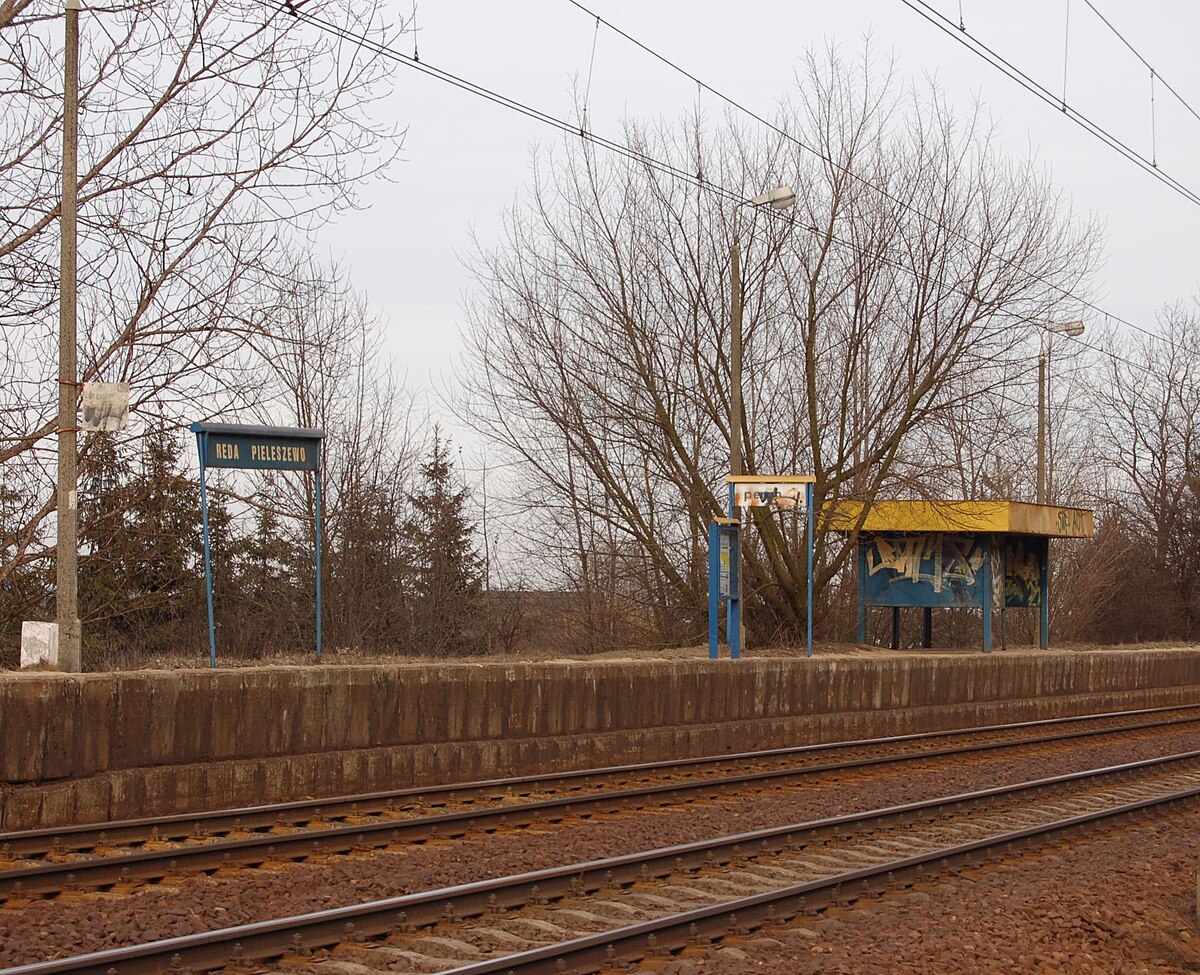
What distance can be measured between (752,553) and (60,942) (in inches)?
718

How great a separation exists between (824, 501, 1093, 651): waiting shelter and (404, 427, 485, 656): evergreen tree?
8973 millimetres

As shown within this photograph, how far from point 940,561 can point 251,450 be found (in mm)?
15109

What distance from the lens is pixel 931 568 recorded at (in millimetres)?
24375

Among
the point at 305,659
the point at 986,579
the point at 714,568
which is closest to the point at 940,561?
the point at 986,579

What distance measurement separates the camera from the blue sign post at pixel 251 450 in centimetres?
1280

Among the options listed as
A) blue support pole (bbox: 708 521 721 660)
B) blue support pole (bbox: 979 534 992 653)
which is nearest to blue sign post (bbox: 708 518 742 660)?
blue support pole (bbox: 708 521 721 660)

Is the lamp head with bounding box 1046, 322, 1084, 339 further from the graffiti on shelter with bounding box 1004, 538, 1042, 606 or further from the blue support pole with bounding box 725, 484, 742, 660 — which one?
the blue support pole with bounding box 725, 484, 742, 660

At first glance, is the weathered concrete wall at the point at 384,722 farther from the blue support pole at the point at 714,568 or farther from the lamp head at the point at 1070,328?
the lamp head at the point at 1070,328

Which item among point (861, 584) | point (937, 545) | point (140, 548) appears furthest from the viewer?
point (861, 584)

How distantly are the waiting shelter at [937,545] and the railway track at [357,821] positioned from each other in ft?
26.3

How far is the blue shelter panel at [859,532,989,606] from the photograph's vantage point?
79.7 feet

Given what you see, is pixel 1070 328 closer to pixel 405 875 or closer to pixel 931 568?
pixel 931 568

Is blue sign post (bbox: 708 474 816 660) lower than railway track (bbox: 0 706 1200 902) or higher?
higher

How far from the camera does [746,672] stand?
55.2ft
